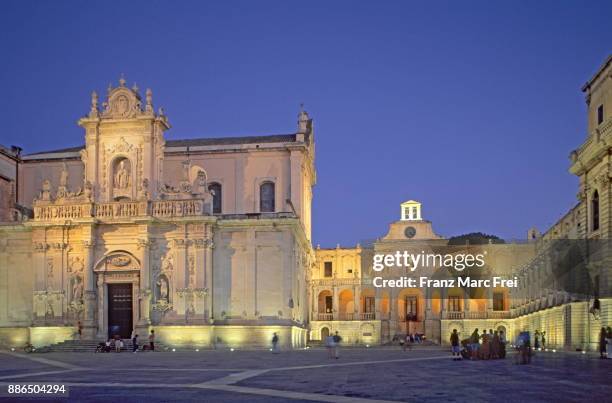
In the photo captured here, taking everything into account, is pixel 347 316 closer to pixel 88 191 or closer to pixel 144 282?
pixel 144 282

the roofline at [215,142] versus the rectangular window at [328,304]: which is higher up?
the roofline at [215,142]

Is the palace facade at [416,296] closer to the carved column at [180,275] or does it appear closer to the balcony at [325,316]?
the balcony at [325,316]

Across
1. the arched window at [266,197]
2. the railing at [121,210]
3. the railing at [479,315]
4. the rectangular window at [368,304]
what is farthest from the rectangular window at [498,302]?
the railing at [121,210]

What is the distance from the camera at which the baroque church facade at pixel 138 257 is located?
2029 inches

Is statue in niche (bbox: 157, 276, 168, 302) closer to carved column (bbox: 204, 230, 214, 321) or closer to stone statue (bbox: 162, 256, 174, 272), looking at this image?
stone statue (bbox: 162, 256, 174, 272)

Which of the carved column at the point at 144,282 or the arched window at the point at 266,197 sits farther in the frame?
the arched window at the point at 266,197

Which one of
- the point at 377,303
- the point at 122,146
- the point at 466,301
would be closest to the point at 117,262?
the point at 122,146

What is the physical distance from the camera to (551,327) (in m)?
56.3

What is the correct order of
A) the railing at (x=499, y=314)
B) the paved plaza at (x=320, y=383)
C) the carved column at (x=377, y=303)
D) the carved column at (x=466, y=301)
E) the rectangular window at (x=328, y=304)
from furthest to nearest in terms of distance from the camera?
the rectangular window at (x=328, y=304) < the carved column at (x=466, y=301) < the carved column at (x=377, y=303) < the railing at (x=499, y=314) < the paved plaza at (x=320, y=383)

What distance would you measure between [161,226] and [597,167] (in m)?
25.9

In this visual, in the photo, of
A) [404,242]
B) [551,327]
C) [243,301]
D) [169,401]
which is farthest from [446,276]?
[169,401]

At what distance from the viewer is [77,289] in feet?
172

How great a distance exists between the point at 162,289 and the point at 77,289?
5.49 metres

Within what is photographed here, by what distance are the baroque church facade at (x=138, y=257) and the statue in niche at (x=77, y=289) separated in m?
0.07
